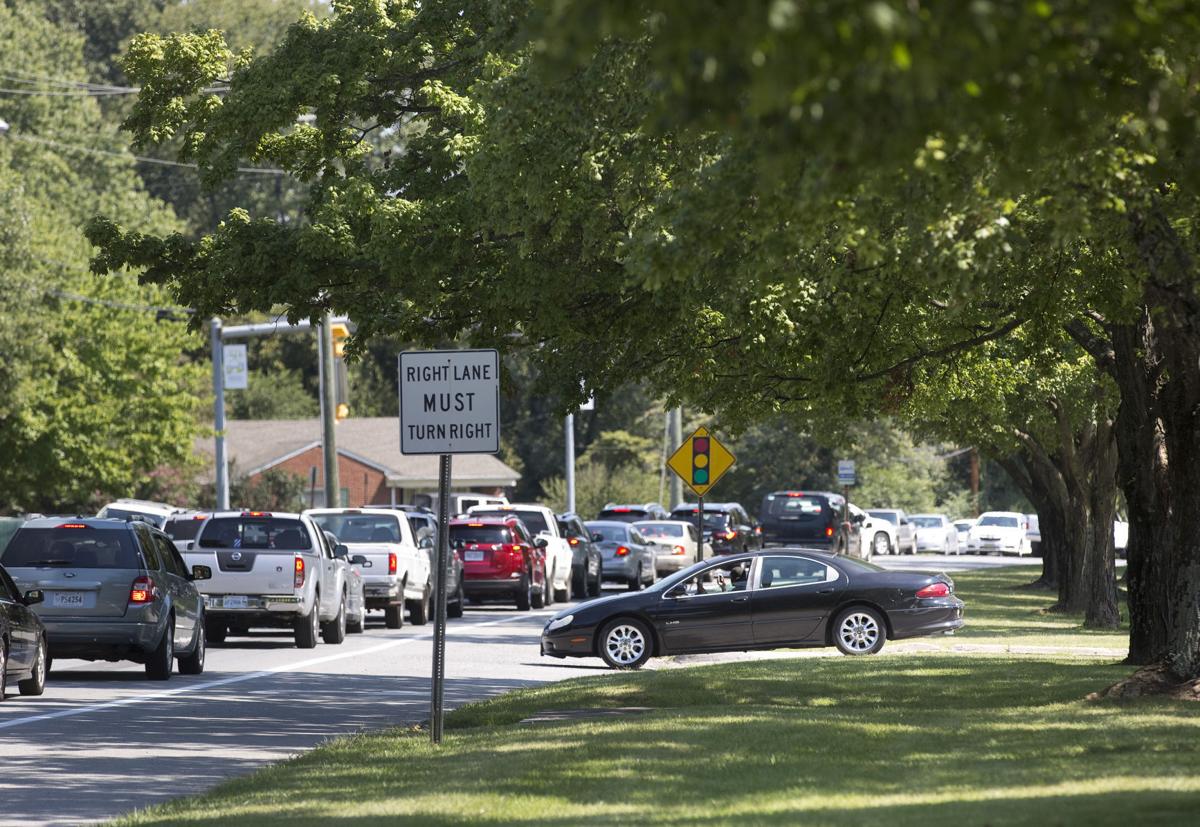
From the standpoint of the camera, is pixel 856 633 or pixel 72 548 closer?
pixel 72 548

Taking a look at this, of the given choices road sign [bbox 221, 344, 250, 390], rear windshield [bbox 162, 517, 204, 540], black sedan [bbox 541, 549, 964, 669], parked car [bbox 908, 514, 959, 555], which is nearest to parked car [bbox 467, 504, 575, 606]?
road sign [bbox 221, 344, 250, 390]

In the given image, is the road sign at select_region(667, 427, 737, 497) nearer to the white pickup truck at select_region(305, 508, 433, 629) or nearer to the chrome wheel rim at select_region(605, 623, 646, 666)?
the white pickup truck at select_region(305, 508, 433, 629)

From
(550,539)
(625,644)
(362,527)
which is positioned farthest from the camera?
(550,539)

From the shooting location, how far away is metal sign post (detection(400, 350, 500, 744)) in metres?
14.3

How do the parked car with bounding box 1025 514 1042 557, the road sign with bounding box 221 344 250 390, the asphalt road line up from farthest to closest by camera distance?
the parked car with bounding box 1025 514 1042 557 < the road sign with bounding box 221 344 250 390 < the asphalt road

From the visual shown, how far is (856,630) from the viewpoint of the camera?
23984 millimetres

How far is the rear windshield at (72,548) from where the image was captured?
67.5ft

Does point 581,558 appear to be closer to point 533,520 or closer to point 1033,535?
point 533,520

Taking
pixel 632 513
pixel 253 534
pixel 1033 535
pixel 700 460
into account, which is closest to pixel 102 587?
pixel 253 534

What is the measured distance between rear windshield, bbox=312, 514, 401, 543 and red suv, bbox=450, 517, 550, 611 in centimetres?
399

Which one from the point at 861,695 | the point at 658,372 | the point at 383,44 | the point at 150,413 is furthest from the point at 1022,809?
the point at 150,413

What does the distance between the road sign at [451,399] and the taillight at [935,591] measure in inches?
Answer: 416

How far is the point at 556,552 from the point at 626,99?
26.2 metres

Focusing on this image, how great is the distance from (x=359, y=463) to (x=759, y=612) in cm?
4842
